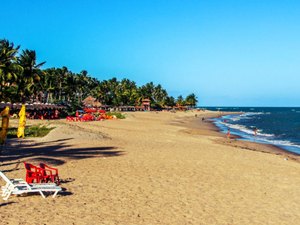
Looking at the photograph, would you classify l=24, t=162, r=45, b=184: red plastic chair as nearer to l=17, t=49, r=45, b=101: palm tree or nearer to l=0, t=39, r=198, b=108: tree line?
l=0, t=39, r=198, b=108: tree line

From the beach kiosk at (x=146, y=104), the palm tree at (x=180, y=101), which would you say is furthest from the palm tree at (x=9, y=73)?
the palm tree at (x=180, y=101)

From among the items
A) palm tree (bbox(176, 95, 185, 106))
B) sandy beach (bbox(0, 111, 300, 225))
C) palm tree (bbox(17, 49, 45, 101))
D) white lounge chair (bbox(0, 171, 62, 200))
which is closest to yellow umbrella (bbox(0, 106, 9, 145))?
sandy beach (bbox(0, 111, 300, 225))

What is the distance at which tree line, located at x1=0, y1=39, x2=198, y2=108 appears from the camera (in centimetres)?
5196

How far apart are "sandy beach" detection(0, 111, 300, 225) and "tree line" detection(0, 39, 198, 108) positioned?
29141 mm

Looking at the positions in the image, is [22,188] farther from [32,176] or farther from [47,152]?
[47,152]

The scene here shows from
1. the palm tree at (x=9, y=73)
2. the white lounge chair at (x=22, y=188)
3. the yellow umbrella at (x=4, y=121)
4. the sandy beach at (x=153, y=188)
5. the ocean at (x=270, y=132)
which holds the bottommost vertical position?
the ocean at (x=270, y=132)

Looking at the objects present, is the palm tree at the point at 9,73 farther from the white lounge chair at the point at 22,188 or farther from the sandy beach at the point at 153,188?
the white lounge chair at the point at 22,188

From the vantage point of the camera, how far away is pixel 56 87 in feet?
275

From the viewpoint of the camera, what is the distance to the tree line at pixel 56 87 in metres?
52.0

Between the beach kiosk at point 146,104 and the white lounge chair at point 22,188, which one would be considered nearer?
the white lounge chair at point 22,188

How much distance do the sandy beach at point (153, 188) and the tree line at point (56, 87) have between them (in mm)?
29141

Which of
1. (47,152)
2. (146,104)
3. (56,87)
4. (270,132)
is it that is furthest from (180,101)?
(47,152)

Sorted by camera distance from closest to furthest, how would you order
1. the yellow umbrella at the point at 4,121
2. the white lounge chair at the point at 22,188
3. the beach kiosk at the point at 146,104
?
the white lounge chair at the point at 22,188
the yellow umbrella at the point at 4,121
the beach kiosk at the point at 146,104

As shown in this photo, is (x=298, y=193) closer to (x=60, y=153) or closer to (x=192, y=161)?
(x=192, y=161)
